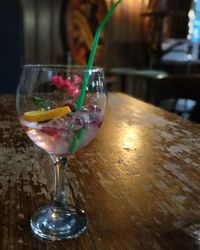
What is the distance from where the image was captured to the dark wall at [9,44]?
2.53m

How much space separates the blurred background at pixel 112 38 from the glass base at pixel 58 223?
146 cm

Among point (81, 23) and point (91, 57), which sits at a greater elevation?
point (81, 23)

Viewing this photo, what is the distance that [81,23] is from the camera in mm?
3537

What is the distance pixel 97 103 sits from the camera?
0.50m

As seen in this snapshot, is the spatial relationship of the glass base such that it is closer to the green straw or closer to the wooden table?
the wooden table

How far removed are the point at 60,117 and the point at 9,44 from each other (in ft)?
7.56

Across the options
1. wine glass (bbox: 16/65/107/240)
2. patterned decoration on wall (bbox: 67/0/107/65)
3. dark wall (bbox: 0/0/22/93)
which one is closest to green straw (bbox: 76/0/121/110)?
wine glass (bbox: 16/65/107/240)

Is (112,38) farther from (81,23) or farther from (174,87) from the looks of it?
(174,87)

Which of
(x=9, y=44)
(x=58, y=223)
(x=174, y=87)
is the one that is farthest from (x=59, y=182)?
(x=9, y=44)

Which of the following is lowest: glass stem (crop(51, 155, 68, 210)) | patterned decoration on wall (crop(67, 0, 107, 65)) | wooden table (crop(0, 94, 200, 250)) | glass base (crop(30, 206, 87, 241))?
wooden table (crop(0, 94, 200, 250))

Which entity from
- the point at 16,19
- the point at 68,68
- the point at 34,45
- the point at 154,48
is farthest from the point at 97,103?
the point at 154,48

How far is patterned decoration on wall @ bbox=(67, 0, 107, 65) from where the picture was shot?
3469mm

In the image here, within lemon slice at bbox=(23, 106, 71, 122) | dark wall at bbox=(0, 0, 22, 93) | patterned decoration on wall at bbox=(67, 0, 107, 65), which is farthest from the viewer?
patterned decoration on wall at bbox=(67, 0, 107, 65)

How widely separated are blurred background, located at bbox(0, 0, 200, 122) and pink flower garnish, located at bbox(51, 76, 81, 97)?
1426 mm
